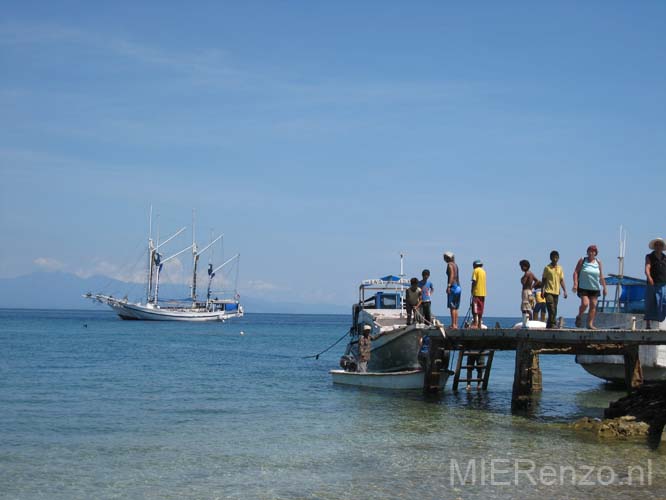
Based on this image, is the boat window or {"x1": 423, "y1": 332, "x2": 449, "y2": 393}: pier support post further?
the boat window

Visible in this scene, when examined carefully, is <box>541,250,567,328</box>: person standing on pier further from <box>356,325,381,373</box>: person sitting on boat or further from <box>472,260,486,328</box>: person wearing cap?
<box>356,325,381,373</box>: person sitting on boat

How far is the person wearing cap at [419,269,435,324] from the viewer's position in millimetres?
26203

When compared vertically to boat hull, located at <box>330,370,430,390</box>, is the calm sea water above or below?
below

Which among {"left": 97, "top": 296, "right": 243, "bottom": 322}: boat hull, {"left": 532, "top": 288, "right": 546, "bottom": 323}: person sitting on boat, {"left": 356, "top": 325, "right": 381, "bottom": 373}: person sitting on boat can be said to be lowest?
{"left": 97, "top": 296, "right": 243, "bottom": 322}: boat hull

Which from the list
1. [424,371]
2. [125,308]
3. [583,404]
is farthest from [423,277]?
[125,308]

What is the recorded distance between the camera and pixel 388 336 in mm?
28125

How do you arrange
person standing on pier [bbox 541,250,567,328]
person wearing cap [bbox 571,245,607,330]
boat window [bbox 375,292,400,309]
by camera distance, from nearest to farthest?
person wearing cap [bbox 571,245,607,330] → person standing on pier [bbox 541,250,567,328] → boat window [bbox 375,292,400,309]

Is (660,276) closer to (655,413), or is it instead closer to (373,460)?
(655,413)

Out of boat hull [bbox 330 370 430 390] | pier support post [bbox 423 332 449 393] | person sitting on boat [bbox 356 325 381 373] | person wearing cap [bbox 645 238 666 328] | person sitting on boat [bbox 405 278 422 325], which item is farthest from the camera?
person sitting on boat [bbox 356 325 381 373]

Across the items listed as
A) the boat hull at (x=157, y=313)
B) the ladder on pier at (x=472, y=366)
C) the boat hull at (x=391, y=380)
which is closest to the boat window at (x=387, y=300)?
the ladder on pier at (x=472, y=366)

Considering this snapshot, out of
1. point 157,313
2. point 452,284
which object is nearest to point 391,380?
point 452,284

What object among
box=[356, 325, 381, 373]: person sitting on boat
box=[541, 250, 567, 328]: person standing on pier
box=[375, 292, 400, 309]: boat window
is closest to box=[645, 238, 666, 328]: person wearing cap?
box=[541, 250, 567, 328]: person standing on pier

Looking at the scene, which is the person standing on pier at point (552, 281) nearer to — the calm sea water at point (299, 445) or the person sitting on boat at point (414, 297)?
the calm sea water at point (299, 445)

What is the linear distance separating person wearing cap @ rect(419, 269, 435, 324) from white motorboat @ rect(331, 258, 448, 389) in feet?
0.81
